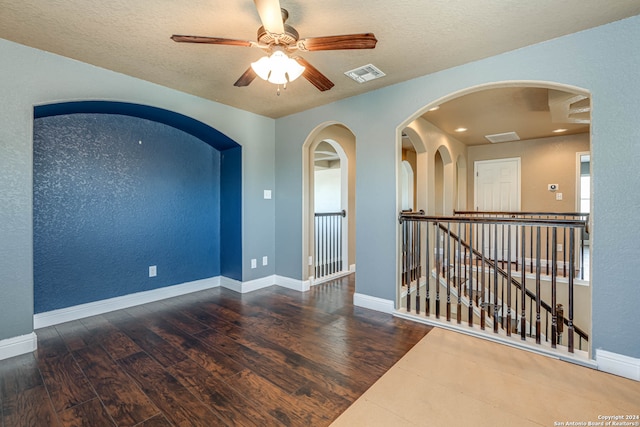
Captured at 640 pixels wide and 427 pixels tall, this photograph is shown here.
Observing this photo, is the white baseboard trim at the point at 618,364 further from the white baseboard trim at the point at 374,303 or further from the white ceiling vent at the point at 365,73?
the white ceiling vent at the point at 365,73

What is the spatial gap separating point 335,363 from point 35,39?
11.1ft

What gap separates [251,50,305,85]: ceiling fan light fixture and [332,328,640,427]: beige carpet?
84.3 inches

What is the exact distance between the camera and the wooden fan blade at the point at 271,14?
1.48m

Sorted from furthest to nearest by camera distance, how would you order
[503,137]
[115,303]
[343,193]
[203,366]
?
[503,137] → [343,193] → [115,303] → [203,366]

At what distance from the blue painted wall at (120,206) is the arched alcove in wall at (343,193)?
96cm

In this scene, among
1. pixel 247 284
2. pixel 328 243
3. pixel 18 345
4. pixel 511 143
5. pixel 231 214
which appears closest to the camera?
pixel 18 345

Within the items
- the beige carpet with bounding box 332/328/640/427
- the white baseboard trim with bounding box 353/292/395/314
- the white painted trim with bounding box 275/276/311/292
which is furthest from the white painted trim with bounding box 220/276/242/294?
the beige carpet with bounding box 332/328/640/427

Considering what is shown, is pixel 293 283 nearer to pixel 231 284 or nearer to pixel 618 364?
pixel 231 284

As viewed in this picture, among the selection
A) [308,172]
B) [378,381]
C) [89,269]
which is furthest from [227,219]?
[378,381]

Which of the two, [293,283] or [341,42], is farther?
[293,283]

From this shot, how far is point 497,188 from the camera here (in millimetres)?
6492

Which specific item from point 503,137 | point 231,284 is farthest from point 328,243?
point 503,137

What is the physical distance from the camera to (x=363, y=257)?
3.40 m

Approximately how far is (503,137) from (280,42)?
18.3ft
